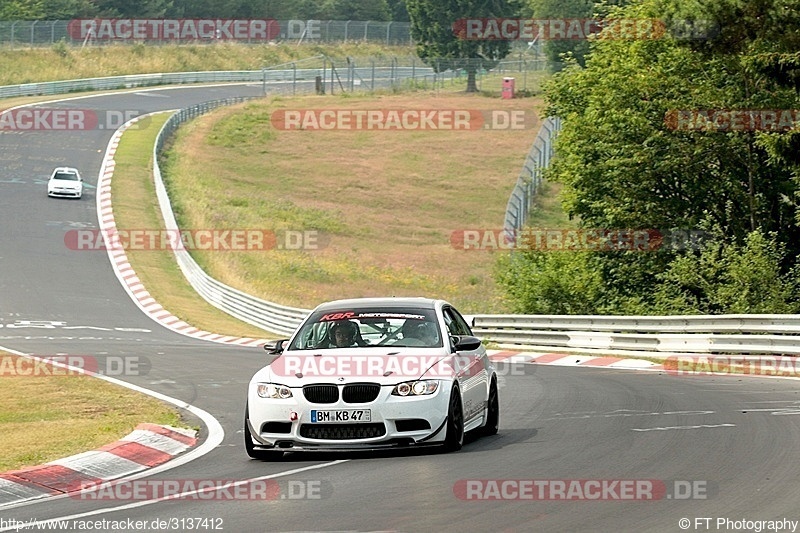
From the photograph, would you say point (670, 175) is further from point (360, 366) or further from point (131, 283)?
point (360, 366)

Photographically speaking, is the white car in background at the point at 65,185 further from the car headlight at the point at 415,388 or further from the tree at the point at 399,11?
the tree at the point at 399,11

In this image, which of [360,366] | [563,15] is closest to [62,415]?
[360,366]

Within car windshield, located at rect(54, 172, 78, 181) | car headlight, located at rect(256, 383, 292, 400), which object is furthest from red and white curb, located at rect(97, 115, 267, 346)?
car headlight, located at rect(256, 383, 292, 400)

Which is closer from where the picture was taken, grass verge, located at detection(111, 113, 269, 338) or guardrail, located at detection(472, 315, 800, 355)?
guardrail, located at detection(472, 315, 800, 355)

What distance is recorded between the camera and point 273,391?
11.4 meters

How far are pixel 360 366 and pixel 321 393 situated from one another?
1.55 ft

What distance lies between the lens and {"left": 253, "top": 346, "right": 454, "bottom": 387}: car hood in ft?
37.1

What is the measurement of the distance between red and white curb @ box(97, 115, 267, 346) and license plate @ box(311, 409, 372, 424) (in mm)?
19914

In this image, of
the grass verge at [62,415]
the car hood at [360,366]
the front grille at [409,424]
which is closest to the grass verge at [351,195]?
the grass verge at [62,415]

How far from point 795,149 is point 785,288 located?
287 cm

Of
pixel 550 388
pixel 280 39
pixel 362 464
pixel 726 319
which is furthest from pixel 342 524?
pixel 280 39

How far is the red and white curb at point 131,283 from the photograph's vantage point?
3334 centimetres

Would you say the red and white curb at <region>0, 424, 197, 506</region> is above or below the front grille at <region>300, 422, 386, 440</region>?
below

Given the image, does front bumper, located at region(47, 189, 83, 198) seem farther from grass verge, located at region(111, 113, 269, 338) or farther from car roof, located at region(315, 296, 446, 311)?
car roof, located at region(315, 296, 446, 311)
